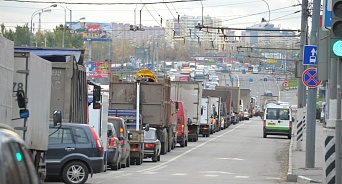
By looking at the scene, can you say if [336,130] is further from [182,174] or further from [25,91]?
[182,174]

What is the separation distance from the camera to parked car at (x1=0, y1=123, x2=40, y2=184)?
5.81 metres

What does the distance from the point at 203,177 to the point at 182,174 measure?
1233 millimetres

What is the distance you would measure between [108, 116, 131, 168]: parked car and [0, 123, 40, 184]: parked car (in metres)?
21.0

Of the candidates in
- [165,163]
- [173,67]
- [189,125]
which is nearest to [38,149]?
[165,163]

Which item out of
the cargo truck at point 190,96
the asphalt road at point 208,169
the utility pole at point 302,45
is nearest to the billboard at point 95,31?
the cargo truck at point 190,96

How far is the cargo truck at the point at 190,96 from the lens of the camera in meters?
52.2

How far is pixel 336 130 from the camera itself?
629 inches

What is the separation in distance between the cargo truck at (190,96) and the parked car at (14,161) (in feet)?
148

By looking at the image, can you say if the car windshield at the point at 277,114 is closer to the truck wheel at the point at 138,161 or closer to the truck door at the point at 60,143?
the truck wheel at the point at 138,161

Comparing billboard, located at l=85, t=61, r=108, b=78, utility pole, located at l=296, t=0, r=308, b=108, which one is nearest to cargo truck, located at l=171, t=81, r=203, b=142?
utility pole, located at l=296, t=0, r=308, b=108

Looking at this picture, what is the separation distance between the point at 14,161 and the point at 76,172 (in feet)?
48.3

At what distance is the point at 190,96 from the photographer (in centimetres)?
5328

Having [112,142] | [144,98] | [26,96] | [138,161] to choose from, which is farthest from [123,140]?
[26,96]

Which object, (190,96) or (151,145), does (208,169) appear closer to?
(151,145)
